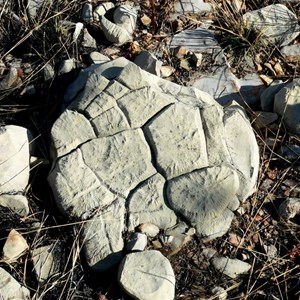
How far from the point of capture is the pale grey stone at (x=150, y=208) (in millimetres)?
3068

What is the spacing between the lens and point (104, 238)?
3.02 m

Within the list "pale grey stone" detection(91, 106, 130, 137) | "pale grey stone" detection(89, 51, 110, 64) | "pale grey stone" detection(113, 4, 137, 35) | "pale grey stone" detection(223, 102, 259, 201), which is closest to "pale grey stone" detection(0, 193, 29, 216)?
"pale grey stone" detection(91, 106, 130, 137)

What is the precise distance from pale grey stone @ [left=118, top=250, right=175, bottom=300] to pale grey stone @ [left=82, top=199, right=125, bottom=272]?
10 centimetres

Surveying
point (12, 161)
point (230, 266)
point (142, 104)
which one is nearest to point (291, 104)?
point (142, 104)

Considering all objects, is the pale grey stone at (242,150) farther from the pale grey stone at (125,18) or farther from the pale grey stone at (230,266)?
the pale grey stone at (125,18)

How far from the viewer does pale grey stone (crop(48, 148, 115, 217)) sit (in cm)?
307

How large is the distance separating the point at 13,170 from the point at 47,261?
47 cm

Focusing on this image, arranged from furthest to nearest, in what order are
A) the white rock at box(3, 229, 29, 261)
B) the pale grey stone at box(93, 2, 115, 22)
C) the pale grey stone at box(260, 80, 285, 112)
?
1. the pale grey stone at box(93, 2, 115, 22)
2. the pale grey stone at box(260, 80, 285, 112)
3. the white rock at box(3, 229, 29, 261)

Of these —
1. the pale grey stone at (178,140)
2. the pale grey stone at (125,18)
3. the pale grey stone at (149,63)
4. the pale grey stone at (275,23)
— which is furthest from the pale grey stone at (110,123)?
the pale grey stone at (275,23)

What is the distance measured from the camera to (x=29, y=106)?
350 centimetres

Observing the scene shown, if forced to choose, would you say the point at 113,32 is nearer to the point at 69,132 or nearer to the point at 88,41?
the point at 88,41

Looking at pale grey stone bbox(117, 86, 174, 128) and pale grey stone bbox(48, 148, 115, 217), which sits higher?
pale grey stone bbox(117, 86, 174, 128)

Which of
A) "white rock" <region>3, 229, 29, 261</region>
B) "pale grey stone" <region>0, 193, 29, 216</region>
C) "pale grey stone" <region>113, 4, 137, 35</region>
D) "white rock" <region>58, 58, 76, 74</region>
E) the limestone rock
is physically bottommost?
"white rock" <region>3, 229, 29, 261</region>

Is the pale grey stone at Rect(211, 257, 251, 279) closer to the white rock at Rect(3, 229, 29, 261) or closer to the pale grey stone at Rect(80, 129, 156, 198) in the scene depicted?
the pale grey stone at Rect(80, 129, 156, 198)
